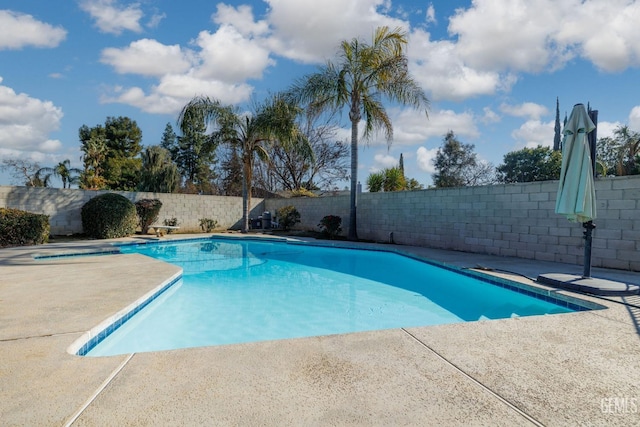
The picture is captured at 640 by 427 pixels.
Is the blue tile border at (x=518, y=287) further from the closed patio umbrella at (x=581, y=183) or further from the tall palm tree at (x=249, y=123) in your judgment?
the tall palm tree at (x=249, y=123)

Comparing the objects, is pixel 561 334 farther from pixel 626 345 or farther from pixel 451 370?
pixel 451 370

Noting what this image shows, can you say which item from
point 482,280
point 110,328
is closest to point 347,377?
point 110,328

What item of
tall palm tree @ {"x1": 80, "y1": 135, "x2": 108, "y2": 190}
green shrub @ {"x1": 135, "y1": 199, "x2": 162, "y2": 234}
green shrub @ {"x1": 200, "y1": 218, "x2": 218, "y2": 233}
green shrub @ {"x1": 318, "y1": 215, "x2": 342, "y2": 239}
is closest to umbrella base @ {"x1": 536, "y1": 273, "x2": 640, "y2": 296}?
green shrub @ {"x1": 318, "y1": 215, "x2": 342, "y2": 239}

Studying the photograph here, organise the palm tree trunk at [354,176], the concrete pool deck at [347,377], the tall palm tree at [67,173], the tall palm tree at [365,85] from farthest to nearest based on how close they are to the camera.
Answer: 1. the tall palm tree at [67,173]
2. the palm tree trunk at [354,176]
3. the tall palm tree at [365,85]
4. the concrete pool deck at [347,377]

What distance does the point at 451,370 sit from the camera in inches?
90.2

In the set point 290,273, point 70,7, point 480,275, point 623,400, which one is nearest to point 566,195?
point 480,275

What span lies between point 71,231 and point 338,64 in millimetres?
10967

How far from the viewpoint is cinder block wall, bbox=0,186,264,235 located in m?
11.1

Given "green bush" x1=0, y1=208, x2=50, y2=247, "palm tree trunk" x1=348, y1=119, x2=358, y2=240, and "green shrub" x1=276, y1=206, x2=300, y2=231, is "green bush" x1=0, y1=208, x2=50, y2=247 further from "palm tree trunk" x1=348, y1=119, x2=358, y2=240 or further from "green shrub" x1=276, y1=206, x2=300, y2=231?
"palm tree trunk" x1=348, y1=119, x2=358, y2=240

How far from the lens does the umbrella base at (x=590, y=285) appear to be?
13.9 ft

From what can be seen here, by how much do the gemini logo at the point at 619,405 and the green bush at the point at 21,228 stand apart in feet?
40.3

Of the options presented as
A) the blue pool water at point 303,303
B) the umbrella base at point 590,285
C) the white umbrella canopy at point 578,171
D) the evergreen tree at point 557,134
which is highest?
the evergreen tree at point 557,134

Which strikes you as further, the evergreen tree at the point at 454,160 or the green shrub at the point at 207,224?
the evergreen tree at the point at 454,160

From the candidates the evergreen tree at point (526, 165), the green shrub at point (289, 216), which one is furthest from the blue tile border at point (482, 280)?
the evergreen tree at point (526, 165)
